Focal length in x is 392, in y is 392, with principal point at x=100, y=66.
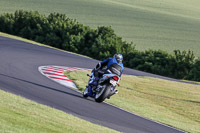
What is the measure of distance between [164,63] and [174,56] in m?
1.17

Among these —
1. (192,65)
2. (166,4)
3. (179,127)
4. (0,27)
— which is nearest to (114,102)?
(179,127)

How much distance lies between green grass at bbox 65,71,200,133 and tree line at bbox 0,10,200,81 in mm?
9401

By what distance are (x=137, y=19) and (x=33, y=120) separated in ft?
243

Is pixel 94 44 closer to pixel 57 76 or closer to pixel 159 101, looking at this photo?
pixel 159 101

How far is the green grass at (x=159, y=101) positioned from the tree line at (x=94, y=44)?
940 centimetres

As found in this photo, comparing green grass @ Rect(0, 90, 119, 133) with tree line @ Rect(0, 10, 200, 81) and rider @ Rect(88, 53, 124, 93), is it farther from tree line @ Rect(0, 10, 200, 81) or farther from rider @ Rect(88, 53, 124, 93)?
tree line @ Rect(0, 10, 200, 81)

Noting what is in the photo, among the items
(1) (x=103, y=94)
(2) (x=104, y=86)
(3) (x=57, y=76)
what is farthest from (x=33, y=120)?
(3) (x=57, y=76)

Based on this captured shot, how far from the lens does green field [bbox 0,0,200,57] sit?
65.0m

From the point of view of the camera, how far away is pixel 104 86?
41.7 ft

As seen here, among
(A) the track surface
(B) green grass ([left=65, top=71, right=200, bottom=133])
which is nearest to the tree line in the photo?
(B) green grass ([left=65, top=71, right=200, bottom=133])

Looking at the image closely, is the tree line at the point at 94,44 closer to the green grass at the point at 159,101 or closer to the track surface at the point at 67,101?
the green grass at the point at 159,101

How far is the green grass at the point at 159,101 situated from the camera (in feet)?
46.9

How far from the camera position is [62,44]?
131 ft

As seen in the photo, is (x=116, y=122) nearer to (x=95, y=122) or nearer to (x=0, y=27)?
(x=95, y=122)
